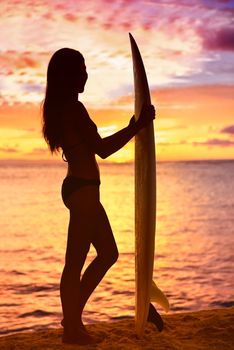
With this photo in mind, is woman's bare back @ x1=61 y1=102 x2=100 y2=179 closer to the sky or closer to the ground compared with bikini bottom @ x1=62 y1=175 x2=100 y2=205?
closer to the sky

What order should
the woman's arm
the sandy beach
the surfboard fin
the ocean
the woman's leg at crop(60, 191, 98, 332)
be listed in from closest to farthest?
the woman's arm → the woman's leg at crop(60, 191, 98, 332) → the sandy beach → the surfboard fin → the ocean

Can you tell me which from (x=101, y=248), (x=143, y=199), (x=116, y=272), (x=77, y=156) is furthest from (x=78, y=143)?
(x=116, y=272)

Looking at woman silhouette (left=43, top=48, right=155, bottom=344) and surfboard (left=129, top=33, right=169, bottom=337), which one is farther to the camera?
surfboard (left=129, top=33, right=169, bottom=337)

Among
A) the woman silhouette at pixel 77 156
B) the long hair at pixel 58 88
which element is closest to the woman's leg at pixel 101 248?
the woman silhouette at pixel 77 156

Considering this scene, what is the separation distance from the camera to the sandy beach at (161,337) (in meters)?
4.30

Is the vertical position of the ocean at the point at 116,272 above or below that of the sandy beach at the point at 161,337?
below

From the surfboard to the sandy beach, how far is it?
20 cm

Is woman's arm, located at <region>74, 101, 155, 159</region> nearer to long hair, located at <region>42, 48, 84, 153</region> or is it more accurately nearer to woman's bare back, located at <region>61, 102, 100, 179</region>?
woman's bare back, located at <region>61, 102, 100, 179</region>

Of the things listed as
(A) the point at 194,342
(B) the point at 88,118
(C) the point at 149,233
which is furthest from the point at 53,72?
(A) the point at 194,342

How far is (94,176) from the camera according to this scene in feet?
13.6

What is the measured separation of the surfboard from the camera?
4387mm

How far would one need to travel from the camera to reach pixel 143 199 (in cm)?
439

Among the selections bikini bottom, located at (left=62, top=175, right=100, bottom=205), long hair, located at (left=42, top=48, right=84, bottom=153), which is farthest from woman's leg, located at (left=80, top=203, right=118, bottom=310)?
long hair, located at (left=42, top=48, right=84, bottom=153)

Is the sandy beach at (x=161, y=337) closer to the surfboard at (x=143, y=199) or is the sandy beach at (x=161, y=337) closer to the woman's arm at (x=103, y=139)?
the surfboard at (x=143, y=199)
